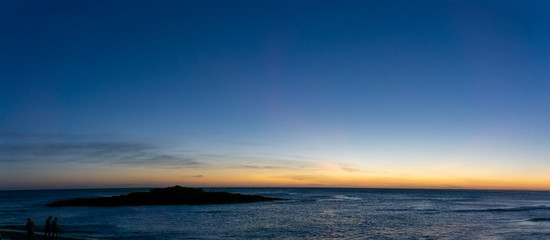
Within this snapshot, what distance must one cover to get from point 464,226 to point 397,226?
320 inches

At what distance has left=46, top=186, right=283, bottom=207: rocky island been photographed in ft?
276

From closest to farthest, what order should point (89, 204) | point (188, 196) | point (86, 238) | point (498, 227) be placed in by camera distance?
point (86, 238) → point (498, 227) → point (89, 204) → point (188, 196)

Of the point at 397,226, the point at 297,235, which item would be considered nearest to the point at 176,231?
the point at 297,235

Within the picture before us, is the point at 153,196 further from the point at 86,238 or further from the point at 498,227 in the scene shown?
the point at 498,227

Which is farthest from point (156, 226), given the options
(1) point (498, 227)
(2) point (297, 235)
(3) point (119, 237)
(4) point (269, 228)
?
(1) point (498, 227)

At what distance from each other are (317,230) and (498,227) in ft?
70.9

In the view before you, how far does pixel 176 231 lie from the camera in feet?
132

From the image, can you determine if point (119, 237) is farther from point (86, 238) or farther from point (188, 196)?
point (188, 196)

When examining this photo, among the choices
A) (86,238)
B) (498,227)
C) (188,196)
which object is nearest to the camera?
(86,238)

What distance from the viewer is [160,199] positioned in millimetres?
87562

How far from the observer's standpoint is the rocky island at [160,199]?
3313 inches

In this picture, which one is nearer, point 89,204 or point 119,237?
point 119,237

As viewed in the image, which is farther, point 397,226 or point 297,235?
point 397,226

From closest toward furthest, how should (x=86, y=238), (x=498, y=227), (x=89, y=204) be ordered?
(x=86, y=238) → (x=498, y=227) → (x=89, y=204)
